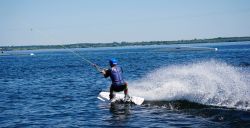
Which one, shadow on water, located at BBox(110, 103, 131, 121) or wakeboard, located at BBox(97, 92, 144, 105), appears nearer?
shadow on water, located at BBox(110, 103, 131, 121)

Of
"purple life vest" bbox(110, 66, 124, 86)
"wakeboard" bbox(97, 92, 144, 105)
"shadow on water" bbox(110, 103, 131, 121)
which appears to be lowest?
"shadow on water" bbox(110, 103, 131, 121)

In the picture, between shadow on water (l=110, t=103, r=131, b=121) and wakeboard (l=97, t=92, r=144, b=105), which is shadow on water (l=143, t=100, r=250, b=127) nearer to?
wakeboard (l=97, t=92, r=144, b=105)

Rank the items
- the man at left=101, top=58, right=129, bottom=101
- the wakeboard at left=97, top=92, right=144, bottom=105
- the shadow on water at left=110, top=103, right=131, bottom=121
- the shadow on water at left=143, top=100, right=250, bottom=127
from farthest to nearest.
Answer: the wakeboard at left=97, top=92, right=144, bottom=105 → the man at left=101, top=58, right=129, bottom=101 → the shadow on water at left=110, top=103, right=131, bottom=121 → the shadow on water at left=143, top=100, right=250, bottom=127

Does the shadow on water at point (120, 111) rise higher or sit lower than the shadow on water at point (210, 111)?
lower

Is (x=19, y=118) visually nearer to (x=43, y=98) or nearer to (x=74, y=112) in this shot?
(x=74, y=112)

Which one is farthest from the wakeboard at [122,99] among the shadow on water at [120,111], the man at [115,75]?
the man at [115,75]

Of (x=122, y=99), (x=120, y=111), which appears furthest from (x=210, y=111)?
(x=122, y=99)

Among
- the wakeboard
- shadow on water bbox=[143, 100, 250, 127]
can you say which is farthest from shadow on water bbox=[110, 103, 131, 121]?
shadow on water bbox=[143, 100, 250, 127]

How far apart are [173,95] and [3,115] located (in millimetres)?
8262

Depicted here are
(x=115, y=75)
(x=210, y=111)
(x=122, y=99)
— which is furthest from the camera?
(x=122, y=99)

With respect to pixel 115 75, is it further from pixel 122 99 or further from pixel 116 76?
pixel 122 99

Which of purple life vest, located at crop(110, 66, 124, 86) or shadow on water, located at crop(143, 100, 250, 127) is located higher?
purple life vest, located at crop(110, 66, 124, 86)

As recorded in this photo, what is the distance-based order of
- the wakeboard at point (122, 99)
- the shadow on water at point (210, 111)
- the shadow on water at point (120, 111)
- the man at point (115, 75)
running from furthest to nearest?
the wakeboard at point (122, 99), the man at point (115, 75), the shadow on water at point (120, 111), the shadow on water at point (210, 111)

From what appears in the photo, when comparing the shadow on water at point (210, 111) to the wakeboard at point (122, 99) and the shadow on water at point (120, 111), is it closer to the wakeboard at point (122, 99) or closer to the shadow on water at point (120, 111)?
the wakeboard at point (122, 99)
